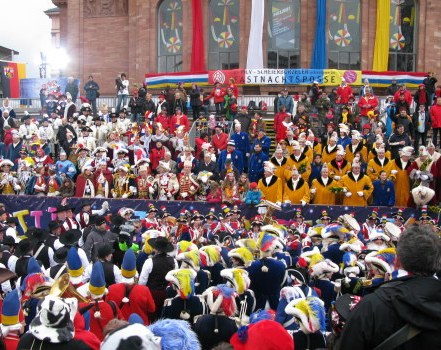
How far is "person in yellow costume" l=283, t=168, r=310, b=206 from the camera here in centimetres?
1634

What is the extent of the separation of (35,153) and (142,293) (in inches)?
537

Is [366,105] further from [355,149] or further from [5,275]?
[5,275]

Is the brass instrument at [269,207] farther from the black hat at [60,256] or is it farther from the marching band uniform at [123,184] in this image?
the black hat at [60,256]

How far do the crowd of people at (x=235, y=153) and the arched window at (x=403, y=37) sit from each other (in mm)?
7019

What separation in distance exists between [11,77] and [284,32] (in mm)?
21632

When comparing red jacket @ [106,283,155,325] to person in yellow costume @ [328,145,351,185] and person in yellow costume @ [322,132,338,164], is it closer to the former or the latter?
person in yellow costume @ [328,145,351,185]

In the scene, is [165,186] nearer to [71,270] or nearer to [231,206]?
[231,206]

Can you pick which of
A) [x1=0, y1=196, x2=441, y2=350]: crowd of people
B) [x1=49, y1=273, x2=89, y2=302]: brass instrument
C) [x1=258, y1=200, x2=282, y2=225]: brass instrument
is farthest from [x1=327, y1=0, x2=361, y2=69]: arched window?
[x1=49, y1=273, x2=89, y2=302]: brass instrument

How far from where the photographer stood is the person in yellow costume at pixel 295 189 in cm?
1634

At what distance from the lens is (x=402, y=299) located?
3.72 metres

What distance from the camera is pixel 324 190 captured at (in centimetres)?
1652

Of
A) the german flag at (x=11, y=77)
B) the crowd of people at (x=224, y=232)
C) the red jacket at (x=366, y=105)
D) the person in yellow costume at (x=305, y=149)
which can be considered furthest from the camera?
the german flag at (x=11, y=77)

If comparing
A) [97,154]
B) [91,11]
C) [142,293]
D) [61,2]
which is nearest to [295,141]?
[97,154]

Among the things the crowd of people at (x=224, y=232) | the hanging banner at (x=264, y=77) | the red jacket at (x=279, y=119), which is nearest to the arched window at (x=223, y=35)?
the hanging banner at (x=264, y=77)
